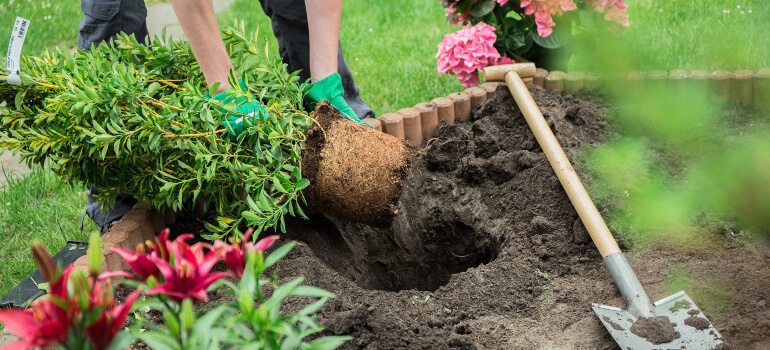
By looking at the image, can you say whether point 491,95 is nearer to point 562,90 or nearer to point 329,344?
point 562,90

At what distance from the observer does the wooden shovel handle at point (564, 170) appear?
209 cm

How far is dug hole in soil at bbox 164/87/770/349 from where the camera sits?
180 cm

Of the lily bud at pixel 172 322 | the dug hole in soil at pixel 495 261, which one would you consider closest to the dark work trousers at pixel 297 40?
the dug hole in soil at pixel 495 261

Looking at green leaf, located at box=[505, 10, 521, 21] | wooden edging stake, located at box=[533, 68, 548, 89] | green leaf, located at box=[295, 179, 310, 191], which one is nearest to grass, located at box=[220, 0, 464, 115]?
green leaf, located at box=[505, 10, 521, 21]

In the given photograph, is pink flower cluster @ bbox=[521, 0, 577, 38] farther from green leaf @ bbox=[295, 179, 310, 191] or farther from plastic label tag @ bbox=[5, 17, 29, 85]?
plastic label tag @ bbox=[5, 17, 29, 85]

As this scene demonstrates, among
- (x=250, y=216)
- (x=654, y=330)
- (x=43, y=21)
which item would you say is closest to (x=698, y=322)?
(x=654, y=330)

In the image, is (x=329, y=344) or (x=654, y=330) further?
(x=654, y=330)

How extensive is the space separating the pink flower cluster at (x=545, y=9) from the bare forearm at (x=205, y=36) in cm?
178

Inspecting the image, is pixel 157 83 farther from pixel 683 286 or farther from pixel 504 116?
pixel 683 286

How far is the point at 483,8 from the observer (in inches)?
135

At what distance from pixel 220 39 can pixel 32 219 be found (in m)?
1.71

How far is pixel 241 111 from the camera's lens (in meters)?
2.23

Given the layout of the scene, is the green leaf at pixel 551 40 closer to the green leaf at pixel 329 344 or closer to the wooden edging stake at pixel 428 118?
the wooden edging stake at pixel 428 118

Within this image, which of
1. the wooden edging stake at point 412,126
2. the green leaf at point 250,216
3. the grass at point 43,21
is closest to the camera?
the green leaf at point 250,216
